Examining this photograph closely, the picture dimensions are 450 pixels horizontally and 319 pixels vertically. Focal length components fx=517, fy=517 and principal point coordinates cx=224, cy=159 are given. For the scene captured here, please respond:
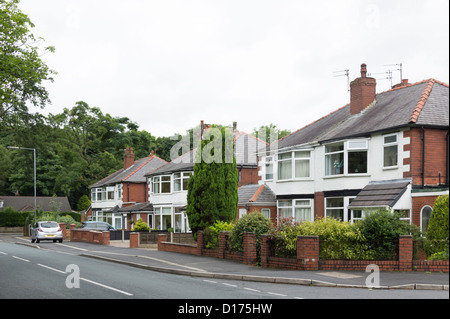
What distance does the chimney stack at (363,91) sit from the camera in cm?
2875

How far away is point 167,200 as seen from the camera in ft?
150

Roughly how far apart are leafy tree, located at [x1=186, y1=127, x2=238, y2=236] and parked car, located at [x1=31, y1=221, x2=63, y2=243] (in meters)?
17.0

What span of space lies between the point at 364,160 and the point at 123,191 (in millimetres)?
34355

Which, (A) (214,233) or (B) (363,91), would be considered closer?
(A) (214,233)

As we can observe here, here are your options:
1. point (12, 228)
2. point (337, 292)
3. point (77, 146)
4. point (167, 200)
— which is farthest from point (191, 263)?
point (77, 146)

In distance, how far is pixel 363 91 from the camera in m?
28.8

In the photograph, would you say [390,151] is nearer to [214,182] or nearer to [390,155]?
[390,155]

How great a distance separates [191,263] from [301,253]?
17.2 feet

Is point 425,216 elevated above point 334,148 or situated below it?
below

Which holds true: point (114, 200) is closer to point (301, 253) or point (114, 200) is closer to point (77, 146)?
point (77, 146)

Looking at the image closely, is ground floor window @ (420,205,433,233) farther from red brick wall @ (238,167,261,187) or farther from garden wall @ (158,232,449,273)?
red brick wall @ (238,167,261,187)

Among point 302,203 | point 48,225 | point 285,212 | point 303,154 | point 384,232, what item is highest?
point 303,154

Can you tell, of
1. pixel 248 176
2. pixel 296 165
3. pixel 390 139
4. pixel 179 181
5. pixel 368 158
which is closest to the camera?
pixel 390 139

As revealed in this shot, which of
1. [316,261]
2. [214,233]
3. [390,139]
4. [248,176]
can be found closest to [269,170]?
[248,176]
